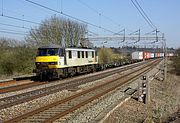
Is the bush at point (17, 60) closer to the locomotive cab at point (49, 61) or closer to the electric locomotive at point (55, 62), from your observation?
the electric locomotive at point (55, 62)

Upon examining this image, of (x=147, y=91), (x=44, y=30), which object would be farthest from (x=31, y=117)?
(x=44, y=30)

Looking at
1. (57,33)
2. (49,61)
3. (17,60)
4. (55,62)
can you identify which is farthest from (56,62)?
(57,33)

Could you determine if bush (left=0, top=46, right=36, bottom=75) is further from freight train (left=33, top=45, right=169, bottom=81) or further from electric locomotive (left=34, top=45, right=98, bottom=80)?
electric locomotive (left=34, top=45, right=98, bottom=80)

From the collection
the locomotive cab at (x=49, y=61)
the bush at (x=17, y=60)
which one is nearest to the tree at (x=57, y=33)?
the bush at (x=17, y=60)

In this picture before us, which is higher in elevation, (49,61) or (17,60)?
(49,61)

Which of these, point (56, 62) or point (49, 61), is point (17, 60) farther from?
point (56, 62)

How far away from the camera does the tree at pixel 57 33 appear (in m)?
45.2

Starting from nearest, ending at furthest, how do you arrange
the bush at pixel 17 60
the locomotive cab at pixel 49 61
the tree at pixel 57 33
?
the locomotive cab at pixel 49 61, the bush at pixel 17 60, the tree at pixel 57 33

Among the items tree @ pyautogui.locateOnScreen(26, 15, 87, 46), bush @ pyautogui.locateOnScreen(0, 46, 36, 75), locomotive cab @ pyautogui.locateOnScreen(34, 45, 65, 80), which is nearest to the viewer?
locomotive cab @ pyautogui.locateOnScreen(34, 45, 65, 80)

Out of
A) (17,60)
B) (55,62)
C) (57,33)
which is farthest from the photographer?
(57,33)

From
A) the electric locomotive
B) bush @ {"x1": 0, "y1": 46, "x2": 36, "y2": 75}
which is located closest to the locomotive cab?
the electric locomotive

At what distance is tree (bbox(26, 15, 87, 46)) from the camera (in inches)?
1779

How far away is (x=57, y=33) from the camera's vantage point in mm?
49031

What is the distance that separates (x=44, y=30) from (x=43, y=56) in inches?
924
